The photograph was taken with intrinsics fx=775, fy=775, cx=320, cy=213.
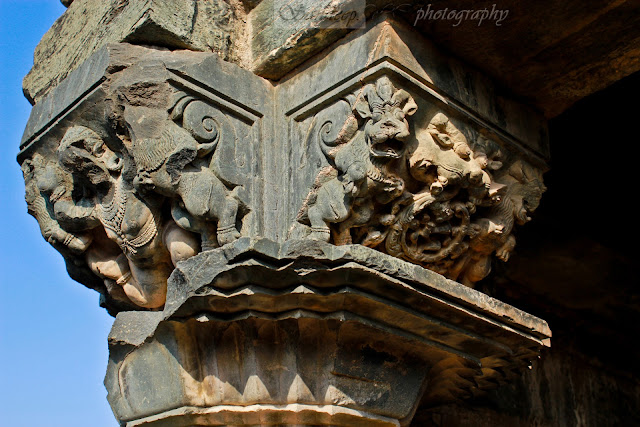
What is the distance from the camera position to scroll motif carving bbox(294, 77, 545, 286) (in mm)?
2539

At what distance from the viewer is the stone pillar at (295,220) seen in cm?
245

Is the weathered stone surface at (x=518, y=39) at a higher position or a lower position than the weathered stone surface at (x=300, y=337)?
higher

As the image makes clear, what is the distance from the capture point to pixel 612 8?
8.86 feet

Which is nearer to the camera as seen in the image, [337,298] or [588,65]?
[337,298]

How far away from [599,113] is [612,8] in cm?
98

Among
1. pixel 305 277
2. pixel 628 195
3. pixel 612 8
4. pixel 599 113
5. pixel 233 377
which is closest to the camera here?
pixel 305 277

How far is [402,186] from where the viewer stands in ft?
8.52

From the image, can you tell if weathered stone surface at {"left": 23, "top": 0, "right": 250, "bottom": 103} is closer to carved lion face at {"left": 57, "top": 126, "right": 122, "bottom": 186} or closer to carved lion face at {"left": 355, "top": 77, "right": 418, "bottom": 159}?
carved lion face at {"left": 57, "top": 126, "right": 122, "bottom": 186}

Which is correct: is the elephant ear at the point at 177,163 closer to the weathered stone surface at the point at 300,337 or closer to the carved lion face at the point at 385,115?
the weathered stone surface at the point at 300,337

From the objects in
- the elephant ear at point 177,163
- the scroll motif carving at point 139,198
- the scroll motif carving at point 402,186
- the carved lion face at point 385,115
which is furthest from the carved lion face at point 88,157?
the carved lion face at point 385,115

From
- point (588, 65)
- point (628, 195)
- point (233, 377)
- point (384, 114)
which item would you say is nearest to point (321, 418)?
point (233, 377)

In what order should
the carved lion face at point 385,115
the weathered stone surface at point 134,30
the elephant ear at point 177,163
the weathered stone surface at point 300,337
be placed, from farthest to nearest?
1. the weathered stone surface at point 134,30
2. the elephant ear at point 177,163
3. the carved lion face at point 385,115
4. the weathered stone surface at point 300,337

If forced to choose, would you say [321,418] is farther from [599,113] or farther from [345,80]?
[599,113]

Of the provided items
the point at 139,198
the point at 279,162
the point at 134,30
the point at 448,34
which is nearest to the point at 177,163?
the point at 139,198
